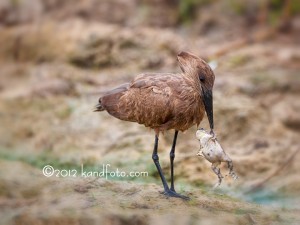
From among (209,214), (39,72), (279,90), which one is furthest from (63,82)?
(209,214)

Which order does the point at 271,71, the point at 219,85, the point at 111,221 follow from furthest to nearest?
the point at 271,71
the point at 219,85
the point at 111,221

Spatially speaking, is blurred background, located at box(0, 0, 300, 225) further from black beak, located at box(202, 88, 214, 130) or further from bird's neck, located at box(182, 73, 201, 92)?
bird's neck, located at box(182, 73, 201, 92)

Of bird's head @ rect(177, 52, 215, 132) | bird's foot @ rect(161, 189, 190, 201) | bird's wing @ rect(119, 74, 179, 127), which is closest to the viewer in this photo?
bird's head @ rect(177, 52, 215, 132)

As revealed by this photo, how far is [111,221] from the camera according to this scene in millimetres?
6020

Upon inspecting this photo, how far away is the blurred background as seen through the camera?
6.85 metres

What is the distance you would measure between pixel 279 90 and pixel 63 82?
3977 mm

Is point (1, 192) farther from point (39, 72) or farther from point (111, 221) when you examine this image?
point (39, 72)

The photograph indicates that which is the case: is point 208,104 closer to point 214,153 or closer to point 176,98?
point 176,98

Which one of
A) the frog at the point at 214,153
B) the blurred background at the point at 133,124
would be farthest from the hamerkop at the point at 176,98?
the blurred background at the point at 133,124

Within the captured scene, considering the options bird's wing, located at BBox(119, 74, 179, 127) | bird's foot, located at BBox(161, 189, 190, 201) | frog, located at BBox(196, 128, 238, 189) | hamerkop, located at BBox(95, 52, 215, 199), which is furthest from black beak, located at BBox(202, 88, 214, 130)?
bird's foot, located at BBox(161, 189, 190, 201)

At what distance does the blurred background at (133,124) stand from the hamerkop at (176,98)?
806 mm

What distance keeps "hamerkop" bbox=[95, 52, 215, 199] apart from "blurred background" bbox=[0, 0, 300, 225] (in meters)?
0.81

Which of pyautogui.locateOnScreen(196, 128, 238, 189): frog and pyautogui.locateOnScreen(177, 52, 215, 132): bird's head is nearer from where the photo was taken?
pyautogui.locateOnScreen(196, 128, 238, 189): frog

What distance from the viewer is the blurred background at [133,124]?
22.5 ft
